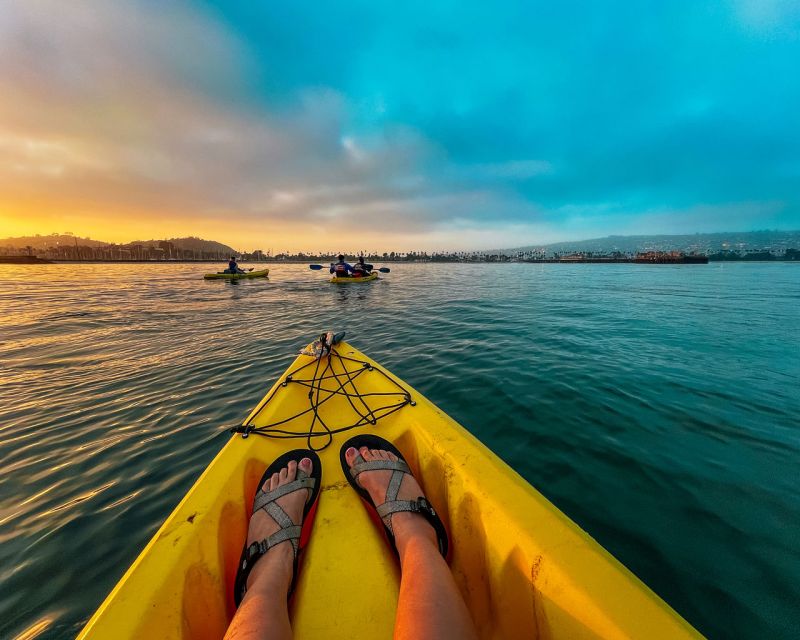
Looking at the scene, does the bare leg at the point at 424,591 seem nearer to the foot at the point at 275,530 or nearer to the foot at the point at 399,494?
the foot at the point at 399,494

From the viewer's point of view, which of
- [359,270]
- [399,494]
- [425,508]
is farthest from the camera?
[359,270]

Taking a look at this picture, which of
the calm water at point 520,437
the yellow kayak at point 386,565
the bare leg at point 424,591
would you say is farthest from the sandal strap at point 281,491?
the calm water at point 520,437

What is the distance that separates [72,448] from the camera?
4.17m

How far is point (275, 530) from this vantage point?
2.26 metres

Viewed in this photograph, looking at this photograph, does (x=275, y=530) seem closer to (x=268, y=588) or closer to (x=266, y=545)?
(x=266, y=545)

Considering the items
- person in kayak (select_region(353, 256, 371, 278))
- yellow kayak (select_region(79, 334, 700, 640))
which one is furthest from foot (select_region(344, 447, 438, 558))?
person in kayak (select_region(353, 256, 371, 278))

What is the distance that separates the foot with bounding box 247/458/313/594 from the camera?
6.29 feet

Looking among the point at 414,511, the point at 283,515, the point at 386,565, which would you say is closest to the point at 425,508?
the point at 414,511

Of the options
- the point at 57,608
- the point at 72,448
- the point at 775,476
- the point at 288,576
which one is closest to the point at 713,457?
the point at 775,476

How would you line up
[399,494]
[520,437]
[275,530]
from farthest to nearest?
1. [520,437]
2. [399,494]
3. [275,530]

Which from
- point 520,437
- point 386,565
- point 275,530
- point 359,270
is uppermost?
point 359,270

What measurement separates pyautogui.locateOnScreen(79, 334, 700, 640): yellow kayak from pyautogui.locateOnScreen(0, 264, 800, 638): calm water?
1249 millimetres

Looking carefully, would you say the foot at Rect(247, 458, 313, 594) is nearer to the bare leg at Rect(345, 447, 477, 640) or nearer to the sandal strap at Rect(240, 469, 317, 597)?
the sandal strap at Rect(240, 469, 317, 597)

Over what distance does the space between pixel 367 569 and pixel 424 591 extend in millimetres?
562
